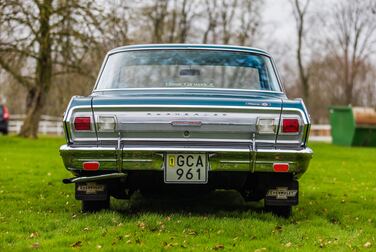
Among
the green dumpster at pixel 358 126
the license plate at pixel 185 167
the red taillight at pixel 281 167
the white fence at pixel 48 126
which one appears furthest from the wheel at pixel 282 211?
the white fence at pixel 48 126

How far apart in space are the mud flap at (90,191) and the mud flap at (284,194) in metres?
1.61

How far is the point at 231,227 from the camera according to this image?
207 inches

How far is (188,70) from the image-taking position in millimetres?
6340

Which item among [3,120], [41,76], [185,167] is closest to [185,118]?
[185,167]

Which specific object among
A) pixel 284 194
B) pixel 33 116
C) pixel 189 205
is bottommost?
pixel 33 116

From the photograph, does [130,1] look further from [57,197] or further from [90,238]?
[90,238]

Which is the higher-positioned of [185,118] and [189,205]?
[185,118]

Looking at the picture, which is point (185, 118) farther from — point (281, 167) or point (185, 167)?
point (281, 167)

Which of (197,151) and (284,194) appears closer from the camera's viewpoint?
(197,151)

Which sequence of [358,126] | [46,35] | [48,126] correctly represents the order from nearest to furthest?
[46,35]
[358,126]
[48,126]

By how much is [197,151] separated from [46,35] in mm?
16242

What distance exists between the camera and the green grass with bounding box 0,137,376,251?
15.3ft

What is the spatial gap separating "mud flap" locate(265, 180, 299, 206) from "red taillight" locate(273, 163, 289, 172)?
1.33 ft

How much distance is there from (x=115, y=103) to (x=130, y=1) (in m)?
16.6
